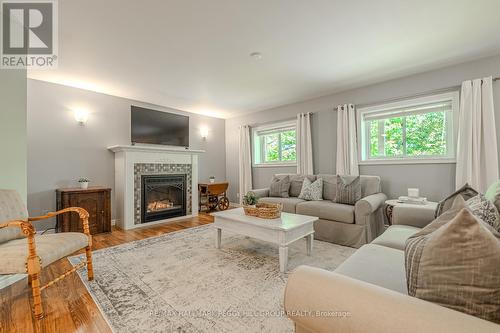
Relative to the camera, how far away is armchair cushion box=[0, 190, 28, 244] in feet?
5.94

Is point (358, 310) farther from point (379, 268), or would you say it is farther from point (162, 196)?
point (162, 196)

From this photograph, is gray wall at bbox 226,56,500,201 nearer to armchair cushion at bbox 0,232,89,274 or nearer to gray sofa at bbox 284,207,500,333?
gray sofa at bbox 284,207,500,333

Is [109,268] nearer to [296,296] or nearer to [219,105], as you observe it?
[296,296]

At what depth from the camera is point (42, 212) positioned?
3.38 m

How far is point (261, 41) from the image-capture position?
2.44 metres

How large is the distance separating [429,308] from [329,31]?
8.03 ft

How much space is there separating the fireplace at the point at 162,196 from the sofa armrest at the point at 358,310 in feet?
12.6

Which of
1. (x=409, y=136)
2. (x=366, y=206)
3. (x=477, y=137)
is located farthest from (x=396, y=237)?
(x=409, y=136)

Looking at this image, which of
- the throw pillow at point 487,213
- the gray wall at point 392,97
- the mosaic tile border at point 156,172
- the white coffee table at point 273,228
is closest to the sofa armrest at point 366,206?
the white coffee table at point 273,228

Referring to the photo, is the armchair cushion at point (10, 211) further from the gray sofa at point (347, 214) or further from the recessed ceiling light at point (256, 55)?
the gray sofa at point (347, 214)

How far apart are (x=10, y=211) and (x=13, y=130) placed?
0.77m

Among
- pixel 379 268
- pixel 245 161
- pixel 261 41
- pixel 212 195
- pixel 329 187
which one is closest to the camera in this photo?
pixel 379 268

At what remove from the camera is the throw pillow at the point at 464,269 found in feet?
2.06

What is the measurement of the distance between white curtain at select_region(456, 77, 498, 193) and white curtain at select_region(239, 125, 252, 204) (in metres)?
3.78
